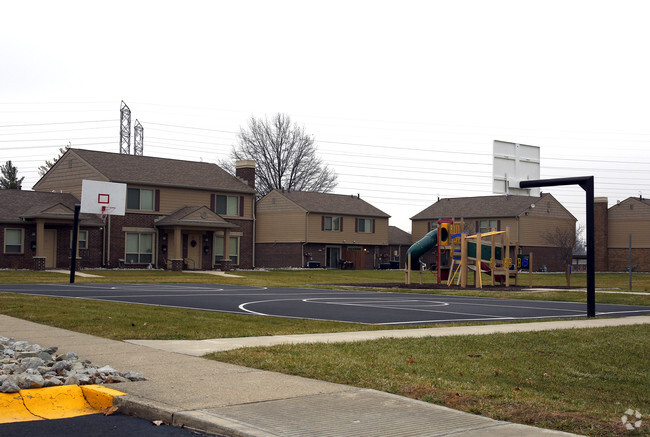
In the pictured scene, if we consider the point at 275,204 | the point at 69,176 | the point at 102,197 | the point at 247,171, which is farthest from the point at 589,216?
the point at 275,204

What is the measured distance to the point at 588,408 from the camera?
8219 mm

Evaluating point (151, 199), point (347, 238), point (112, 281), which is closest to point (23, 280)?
point (112, 281)

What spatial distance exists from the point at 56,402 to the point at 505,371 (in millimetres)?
6043

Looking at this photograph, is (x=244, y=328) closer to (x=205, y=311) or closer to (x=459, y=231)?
(x=205, y=311)

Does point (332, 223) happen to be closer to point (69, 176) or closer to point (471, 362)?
point (69, 176)

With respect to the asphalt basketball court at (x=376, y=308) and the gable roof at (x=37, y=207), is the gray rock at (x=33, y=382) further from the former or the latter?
the gable roof at (x=37, y=207)

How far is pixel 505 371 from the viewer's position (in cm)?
1048

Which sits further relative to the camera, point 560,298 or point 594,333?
point 560,298

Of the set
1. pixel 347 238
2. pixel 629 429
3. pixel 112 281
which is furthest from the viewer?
pixel 347 238

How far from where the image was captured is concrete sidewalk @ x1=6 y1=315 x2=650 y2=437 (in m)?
6.77

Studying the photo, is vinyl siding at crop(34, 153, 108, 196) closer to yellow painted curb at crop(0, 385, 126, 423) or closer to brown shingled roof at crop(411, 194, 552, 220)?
brown shingled roof at crop(411, 194, 552, 220)

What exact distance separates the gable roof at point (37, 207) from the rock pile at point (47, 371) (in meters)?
37.6

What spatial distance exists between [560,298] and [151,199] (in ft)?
106

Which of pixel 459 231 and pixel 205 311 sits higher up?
pixel 459 231
